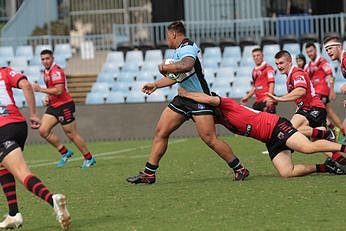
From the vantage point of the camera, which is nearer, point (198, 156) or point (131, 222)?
point (131, 222)

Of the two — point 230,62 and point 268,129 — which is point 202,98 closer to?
point 268,129

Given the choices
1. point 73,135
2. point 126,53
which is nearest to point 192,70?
point 73,135

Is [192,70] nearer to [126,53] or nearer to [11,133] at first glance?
[11,133]

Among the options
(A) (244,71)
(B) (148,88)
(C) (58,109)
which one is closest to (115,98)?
(A) (244,71)

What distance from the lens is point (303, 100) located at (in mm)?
15820

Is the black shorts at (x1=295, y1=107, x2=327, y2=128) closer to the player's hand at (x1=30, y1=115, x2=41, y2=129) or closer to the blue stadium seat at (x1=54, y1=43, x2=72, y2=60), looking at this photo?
the player's hand at (x1=30, y1=115, x2=41, y2=129)

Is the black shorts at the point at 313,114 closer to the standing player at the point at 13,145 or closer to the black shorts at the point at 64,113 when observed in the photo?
the black shorts at the point at 64,113

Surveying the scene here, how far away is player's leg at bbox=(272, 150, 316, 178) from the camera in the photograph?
45.9ft

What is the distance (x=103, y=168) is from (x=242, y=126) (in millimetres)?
4927

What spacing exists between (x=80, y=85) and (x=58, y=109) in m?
13.1

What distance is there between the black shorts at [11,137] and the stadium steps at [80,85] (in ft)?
66.2

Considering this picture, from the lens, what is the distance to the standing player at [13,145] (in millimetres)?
10289

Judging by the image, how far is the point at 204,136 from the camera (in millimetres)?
13977

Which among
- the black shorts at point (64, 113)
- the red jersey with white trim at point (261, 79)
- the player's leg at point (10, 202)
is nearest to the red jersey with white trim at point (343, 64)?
the player's leg at point (10, 202)
